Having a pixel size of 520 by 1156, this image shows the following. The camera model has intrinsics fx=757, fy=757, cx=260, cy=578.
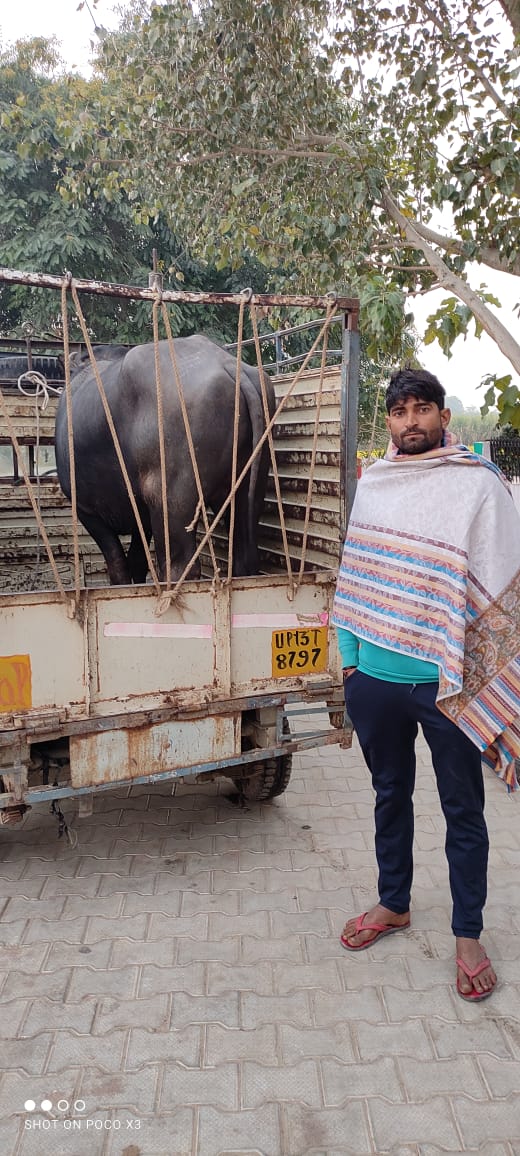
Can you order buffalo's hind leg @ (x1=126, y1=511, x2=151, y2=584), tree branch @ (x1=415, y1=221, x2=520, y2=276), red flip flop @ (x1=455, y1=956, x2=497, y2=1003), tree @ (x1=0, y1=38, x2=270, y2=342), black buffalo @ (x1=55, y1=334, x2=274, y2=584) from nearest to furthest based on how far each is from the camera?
red flip flop @ (x1=455, y1=956, x2=497, y2=1003) < black buffalo @ (x1=55, y1=334, x2=274, y2=584) < buffalo's hind leg @ (x1=126, y1=511, x2=151, y2=584) < tree branch @ (x1=415, y1=221, x2=520, y2=276) < tree @ (x1=0, y1=38, x2=270, y2=342)

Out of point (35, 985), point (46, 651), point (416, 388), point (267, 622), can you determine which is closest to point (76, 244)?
point (267, 622)

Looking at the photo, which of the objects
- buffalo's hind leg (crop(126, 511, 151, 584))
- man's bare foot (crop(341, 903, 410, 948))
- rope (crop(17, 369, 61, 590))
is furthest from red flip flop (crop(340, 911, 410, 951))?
rope (crop(17, 369, 61, 590))

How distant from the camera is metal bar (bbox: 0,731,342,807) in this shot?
8.34 ft

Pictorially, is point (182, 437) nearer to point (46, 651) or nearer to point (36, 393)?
point (46, 651)

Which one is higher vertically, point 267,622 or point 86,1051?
point 267,622

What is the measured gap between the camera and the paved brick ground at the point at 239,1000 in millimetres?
1771

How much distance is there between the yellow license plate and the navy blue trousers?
545mm

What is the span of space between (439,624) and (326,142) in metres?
5.02

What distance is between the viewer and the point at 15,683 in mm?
2434

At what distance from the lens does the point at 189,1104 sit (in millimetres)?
1820

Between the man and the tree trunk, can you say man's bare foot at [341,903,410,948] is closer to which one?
the man

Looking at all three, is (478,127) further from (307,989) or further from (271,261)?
(307,989)

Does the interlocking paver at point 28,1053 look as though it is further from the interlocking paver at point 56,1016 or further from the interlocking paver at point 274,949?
the interlocking paver at point 274,949

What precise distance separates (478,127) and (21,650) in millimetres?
4128
